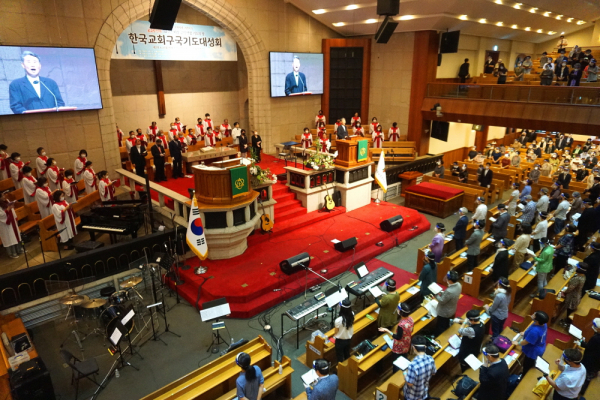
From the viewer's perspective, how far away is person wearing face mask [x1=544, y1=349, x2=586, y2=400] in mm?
4888

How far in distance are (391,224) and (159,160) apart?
300 inches

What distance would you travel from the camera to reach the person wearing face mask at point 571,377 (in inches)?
192

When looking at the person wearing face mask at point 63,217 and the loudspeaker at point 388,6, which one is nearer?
the person wearing face mask at point 63,217

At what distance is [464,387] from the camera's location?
5605 millimetres

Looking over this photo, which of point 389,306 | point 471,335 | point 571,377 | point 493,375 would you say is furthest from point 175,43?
point 571,377

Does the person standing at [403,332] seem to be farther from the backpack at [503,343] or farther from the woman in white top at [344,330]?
the backpack at [503,343]

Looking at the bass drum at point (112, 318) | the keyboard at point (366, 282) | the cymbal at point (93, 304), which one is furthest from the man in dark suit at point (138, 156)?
the keyboard at point (366, 282)

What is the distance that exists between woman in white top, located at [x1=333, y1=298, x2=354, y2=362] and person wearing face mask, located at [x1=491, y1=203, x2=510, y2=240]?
19.7 ft

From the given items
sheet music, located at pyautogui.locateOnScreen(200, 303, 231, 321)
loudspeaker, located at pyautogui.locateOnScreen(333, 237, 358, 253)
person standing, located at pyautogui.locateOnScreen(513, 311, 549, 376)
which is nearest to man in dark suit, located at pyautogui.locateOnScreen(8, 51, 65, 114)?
sheet music, located at pyautogui.locateOnScreen(200, 303, 231, 321)

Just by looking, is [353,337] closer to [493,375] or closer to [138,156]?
[493,375]

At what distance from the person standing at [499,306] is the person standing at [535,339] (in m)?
0.70

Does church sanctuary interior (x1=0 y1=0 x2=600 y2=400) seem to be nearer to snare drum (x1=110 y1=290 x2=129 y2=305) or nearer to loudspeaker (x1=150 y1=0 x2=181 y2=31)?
loudspeaker (x1=150 y1=0 x2=181 y2=31)

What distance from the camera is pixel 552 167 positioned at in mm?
17094

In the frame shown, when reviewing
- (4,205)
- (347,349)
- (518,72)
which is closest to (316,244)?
(347,349)
